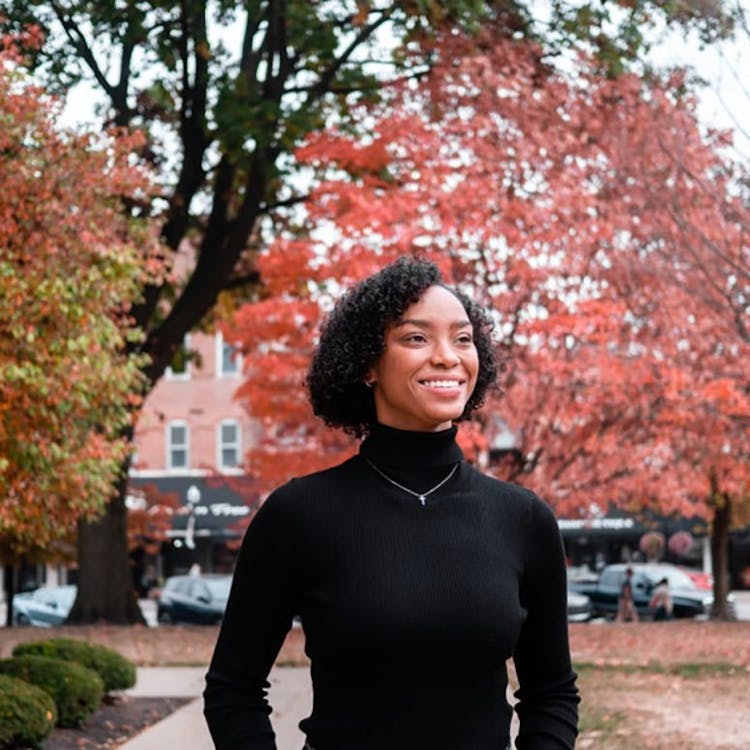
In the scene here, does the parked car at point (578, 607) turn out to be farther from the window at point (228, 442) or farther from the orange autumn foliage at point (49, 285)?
the orange autumn foliage at point (49, 285)

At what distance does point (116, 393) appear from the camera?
1356cm

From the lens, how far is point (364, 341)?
3.12m

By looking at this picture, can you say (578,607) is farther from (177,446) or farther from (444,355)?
(444,355)

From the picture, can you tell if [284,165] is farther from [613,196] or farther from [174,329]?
[613,196]

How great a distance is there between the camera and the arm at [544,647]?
120 inches

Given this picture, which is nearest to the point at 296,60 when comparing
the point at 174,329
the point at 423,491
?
the point at 174,329

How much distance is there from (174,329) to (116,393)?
12478 millimetres

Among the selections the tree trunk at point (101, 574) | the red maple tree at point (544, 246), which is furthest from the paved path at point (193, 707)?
the tree trunk at point (101, 574)

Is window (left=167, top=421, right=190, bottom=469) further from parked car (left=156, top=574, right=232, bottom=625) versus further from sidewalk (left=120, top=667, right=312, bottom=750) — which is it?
sidewalk (left=120, top=667, right=312, bottom=750)

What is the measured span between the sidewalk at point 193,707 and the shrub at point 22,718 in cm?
127

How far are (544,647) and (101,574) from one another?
24.1 metres

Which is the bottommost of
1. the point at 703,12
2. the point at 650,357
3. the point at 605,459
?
the point at 605,459

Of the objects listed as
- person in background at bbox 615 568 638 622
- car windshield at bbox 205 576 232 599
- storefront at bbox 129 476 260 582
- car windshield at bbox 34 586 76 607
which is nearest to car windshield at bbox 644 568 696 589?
person in background at bbox 615 568 638 622

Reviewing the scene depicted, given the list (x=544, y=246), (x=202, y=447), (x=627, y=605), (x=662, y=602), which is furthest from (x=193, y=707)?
(x=202, y=447)
